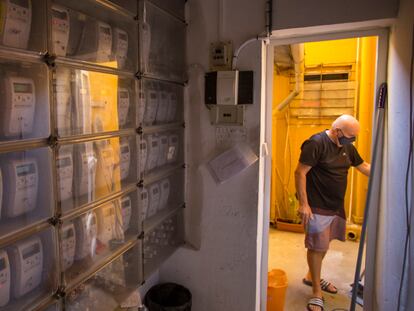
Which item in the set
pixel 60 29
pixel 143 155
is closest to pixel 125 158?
pixel 143 155

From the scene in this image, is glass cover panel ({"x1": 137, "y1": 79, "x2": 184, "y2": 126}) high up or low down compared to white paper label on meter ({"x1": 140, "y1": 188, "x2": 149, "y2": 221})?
up

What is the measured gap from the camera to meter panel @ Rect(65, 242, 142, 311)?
122cm

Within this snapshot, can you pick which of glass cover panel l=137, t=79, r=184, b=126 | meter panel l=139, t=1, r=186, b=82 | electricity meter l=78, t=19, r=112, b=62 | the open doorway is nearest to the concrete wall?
meter panel l=139, t=1, r=186, b=82

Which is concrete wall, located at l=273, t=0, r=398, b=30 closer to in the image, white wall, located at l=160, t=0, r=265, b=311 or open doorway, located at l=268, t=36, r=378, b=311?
white wall, located at l=160, t=0, r=265, b=311

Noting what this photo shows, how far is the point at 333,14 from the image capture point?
1.57m

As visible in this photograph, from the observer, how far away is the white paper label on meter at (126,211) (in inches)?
56.3

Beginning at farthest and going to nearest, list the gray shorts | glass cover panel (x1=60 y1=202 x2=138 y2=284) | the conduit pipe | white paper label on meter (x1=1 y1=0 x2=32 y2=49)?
the conduit pipe
the gray shorts
glass cover panel (x1=60 y1=202 x2=138 y2=284)
white paper label on meter (x1=1 y1=0 x2=32 y2=49)

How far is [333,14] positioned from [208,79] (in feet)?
2.27

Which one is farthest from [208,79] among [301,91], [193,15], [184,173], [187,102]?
[301,91]

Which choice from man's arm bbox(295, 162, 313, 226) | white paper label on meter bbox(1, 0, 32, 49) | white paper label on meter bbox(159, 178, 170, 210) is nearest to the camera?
white paper label on meter bbox(1, 0, 32, 49)

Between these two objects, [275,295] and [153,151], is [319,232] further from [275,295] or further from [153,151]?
Answer: [153,151]

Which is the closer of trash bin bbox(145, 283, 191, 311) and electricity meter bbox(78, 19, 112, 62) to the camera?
electricity meter bbox(78, 19, 112, 62)

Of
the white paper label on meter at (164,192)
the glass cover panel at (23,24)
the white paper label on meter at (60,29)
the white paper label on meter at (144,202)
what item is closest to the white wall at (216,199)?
the white paper label on meter at (164,192)

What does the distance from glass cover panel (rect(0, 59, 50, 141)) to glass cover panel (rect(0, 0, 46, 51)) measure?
6 cm
